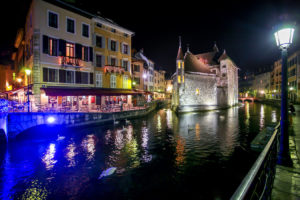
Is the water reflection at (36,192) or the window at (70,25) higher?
the window at (70,25)

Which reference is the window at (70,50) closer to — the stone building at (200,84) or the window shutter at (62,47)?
the window shutter at (62,47)

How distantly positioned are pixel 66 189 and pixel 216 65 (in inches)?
1994

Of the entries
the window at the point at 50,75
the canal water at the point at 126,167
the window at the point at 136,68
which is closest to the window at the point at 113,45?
the window at the point at 136,68

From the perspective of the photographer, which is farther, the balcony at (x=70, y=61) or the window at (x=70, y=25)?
the window at (x=70, y=25)

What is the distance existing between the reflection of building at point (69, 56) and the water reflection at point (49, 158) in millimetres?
8165

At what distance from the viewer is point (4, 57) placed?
135ft

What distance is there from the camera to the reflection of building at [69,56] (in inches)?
826

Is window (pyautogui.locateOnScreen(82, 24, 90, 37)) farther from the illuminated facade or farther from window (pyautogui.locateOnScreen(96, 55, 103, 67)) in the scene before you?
the illuminated facade

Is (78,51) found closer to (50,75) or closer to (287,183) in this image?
(50,75)

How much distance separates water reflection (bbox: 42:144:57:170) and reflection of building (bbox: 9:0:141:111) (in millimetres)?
8165

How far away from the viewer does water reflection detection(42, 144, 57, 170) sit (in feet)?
32.1

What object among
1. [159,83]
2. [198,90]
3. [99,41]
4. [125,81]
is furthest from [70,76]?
[159,83]

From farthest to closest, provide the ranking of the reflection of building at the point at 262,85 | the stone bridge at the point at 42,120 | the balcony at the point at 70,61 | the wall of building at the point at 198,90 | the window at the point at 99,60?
1. the reflection of building at the point at 262,85
2. the wall of building at the point at 198,90
3. the window at the point at 99,60
4. the balcony at the point at 70,61
5. the stone bridge at the point at 42,120

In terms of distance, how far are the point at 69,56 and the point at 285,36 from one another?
77.3ft
